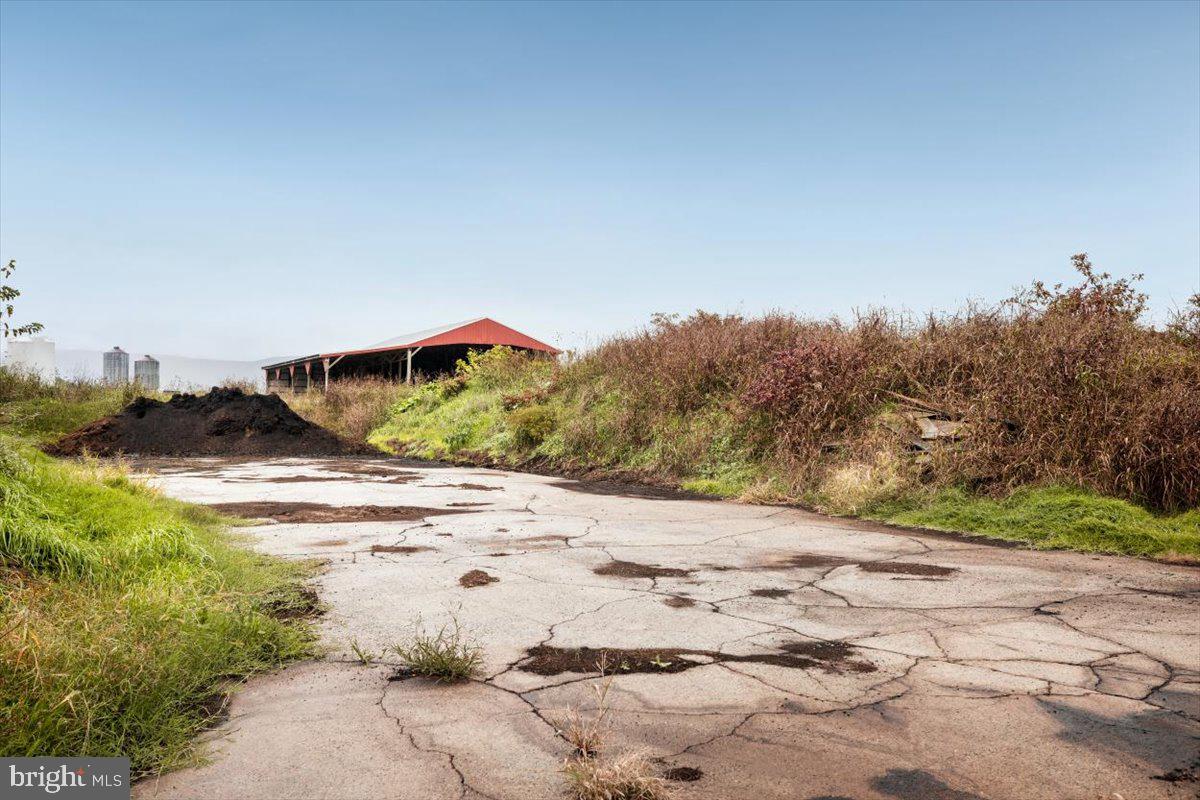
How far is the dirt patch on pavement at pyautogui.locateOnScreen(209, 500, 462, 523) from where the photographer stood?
815 cm

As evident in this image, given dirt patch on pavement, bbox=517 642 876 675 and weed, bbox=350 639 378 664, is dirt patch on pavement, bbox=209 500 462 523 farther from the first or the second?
dirt patch on pavement, bbox=517 642 876 675

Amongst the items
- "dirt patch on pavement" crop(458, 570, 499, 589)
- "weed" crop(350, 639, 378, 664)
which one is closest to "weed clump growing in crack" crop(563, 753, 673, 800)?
"weed" crop(350, 639, 378, 664)

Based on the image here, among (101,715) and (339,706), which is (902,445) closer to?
(339,706)

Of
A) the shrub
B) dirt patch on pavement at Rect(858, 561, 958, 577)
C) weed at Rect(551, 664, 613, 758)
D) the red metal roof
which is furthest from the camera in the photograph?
the red metal roof

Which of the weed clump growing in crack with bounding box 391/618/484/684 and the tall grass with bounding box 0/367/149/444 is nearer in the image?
the weed clump growing in crack with bounding box 391/618/484/684

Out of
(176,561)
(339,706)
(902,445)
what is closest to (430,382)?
(902,445)

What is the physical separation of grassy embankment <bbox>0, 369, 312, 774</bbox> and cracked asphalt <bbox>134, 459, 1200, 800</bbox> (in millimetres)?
216

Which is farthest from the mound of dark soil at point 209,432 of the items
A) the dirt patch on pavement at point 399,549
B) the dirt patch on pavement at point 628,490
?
Result: the dirt patch on pavement at point 399,549

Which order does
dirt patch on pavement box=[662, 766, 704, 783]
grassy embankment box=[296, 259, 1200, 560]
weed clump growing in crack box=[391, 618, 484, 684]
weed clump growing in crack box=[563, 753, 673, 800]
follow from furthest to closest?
grassy embankment box=[296, 259, 1200, 560] < weed clump growing in crack box=[391, 618, 484, 684] < dirt patch on pavement box=[662, 766, 704, 783] < weed clump growing in crack box=[563, 753, 673, 800]

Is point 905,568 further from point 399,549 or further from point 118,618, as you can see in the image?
point 118,618

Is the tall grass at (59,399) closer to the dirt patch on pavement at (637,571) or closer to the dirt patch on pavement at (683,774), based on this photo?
the dirt patch on pavement at (637,571)

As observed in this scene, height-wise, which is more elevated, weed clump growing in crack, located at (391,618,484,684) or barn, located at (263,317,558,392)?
barn, located at (263,317,558,392)

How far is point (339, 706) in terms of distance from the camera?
3115mm

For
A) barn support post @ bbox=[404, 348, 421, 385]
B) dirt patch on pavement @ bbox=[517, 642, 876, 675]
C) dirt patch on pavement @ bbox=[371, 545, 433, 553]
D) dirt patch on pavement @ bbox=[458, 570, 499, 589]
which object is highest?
barn support post @ bbox=[404, 348, 421, 385]
